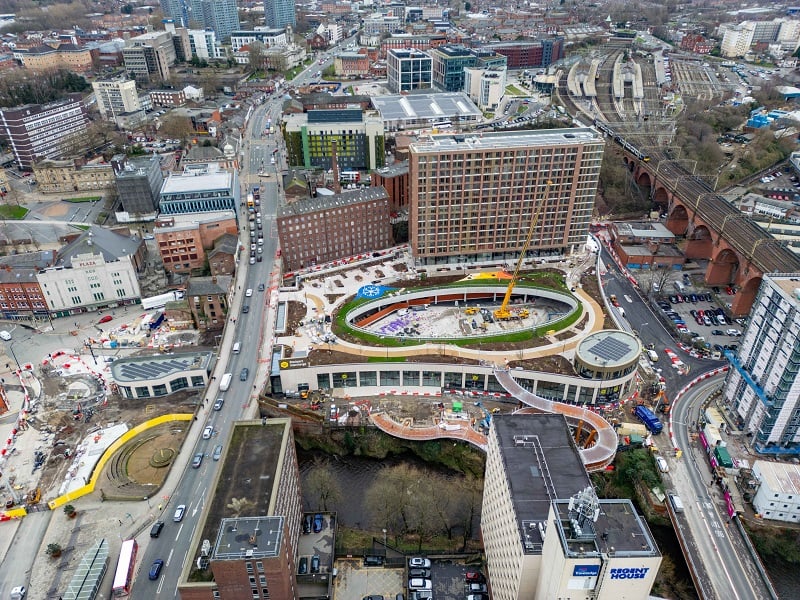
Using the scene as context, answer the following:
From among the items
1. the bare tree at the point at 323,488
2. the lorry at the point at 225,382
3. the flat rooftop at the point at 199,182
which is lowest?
the bare tree at the point at 323,488

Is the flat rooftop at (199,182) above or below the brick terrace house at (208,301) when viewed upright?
above

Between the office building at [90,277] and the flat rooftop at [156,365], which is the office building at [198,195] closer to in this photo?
the office building at [90,277]

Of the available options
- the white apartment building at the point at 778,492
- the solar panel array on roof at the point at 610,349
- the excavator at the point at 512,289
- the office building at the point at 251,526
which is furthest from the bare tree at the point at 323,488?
the white apartment building at the point at 778,492

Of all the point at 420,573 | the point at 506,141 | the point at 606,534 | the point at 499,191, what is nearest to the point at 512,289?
→ the point at 499,191

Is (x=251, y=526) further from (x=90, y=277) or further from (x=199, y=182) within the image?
(x=199, y=182)

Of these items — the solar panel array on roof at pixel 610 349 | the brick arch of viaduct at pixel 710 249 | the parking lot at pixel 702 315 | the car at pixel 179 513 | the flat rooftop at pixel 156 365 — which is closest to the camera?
the car at pixel 179 513

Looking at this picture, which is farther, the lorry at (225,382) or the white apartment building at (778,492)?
the lorry at (225,382)

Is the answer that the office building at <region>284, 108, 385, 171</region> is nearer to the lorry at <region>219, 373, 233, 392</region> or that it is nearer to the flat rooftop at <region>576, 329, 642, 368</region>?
the lorry at <region>219, 373, 233, 392</region>

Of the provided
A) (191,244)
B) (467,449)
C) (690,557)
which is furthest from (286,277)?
(690,557)
